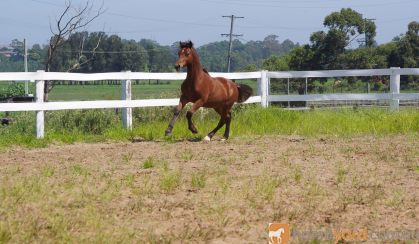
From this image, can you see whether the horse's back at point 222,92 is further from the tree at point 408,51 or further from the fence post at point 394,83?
the tree at point 408,51

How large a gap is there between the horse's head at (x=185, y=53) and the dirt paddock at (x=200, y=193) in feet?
Answer: 8.25

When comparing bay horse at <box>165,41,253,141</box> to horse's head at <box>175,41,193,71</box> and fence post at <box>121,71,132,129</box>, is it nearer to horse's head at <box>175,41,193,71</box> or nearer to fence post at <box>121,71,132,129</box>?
horse's head at <box>175,41,193,71</box>

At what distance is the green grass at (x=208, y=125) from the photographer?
1217 cm

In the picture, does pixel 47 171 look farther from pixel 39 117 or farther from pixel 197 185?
pixel 39 117

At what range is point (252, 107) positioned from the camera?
53.0 feet

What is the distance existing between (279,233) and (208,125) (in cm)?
937

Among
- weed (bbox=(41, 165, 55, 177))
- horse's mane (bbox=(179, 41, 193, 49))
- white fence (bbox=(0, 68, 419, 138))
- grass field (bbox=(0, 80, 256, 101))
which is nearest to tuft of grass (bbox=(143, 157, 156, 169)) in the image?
weed (bbox=(41, 165, 55, 177))

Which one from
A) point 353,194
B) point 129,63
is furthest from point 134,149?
point 129,63

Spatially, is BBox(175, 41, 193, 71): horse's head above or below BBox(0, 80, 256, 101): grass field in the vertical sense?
above

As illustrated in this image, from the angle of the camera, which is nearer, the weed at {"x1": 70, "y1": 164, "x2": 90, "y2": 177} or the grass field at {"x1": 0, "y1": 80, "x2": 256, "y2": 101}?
the weed at {"x1": 70, "y1": 164, "x2": 90, "y2": 177}

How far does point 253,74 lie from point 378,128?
4.26 m

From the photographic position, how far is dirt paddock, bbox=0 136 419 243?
4.90 m

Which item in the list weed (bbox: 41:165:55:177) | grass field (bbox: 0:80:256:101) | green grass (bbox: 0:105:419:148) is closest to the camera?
weed (bbox: 41:165:55:177)

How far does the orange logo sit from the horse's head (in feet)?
23.5
